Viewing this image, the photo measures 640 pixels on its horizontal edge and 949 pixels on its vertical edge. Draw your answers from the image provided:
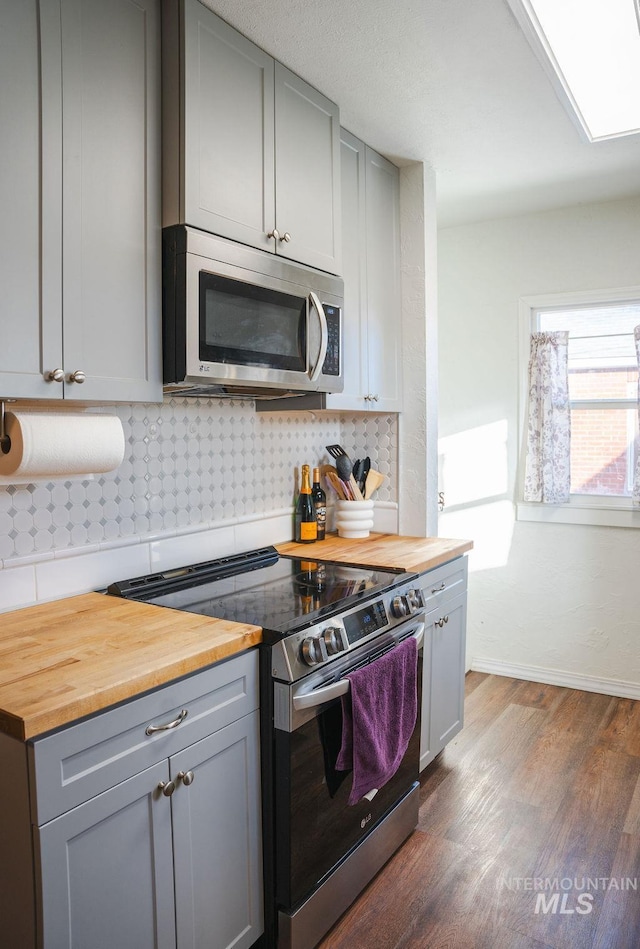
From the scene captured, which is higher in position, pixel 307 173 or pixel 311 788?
pixel 307 173

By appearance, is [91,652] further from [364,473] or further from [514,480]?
[514,480]

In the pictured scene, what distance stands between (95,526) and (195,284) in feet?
2.52

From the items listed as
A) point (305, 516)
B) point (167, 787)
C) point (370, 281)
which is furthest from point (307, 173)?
point (167, 787)

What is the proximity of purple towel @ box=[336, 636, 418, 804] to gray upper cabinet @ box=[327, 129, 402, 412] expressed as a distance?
1.02 meters

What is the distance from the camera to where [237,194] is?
6.47 ft

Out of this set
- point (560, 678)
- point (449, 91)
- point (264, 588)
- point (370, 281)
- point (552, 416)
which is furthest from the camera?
point (560, 678)

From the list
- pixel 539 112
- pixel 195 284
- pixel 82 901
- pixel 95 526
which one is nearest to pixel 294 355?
pixel 195 284

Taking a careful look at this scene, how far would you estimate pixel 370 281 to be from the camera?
2846 mm

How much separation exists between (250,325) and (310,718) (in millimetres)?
1121

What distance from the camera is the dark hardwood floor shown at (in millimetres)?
1898

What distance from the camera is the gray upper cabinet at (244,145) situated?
70.9 inches

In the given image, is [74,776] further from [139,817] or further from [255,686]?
[255,686]

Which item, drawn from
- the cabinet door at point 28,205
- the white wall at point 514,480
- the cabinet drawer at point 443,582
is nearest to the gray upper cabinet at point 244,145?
the cabinet door at point 28,205

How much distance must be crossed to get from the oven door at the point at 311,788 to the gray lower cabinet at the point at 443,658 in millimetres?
627
